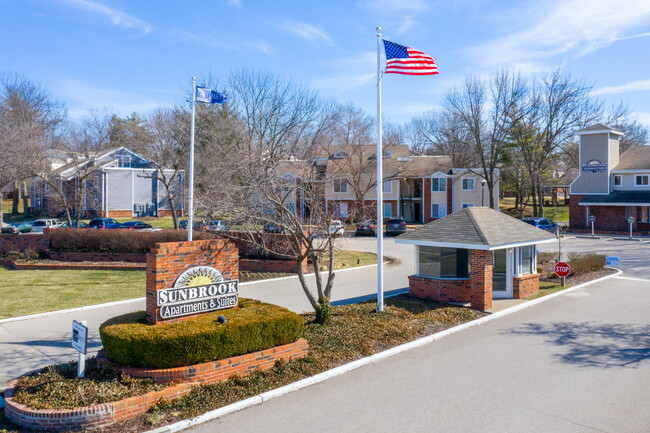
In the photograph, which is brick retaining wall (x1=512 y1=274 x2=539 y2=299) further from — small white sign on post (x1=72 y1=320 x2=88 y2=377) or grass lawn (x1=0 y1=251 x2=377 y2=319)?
small white sign on post (x1=72 y1=320 x2=88 y2=377)

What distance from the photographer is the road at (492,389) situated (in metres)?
7.52

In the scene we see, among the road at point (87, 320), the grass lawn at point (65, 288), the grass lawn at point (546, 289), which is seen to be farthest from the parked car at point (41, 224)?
the grass lawn at point (546, 289)

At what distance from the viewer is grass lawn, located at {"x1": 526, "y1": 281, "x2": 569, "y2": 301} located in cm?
1691

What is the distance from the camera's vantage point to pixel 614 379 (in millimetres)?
9422

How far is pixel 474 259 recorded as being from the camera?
48.5 feet

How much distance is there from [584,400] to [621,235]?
38.6 metres

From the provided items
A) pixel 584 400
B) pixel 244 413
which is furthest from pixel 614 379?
pixel 244 413

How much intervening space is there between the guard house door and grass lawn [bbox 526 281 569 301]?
0.78 metres

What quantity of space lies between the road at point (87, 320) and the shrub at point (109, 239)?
7.21 meters

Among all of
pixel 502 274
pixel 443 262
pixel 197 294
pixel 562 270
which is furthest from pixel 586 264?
pixel 197 294

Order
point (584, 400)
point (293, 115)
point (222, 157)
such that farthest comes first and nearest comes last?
point (293, 115) < point (222, 157) < point (584, 400)

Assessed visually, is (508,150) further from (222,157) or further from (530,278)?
(530,278)

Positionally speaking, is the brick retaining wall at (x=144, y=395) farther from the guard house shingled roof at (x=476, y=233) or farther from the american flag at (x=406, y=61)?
the american flag at (x=406, y=61)

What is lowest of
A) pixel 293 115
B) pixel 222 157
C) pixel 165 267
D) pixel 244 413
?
pixel 244 413
